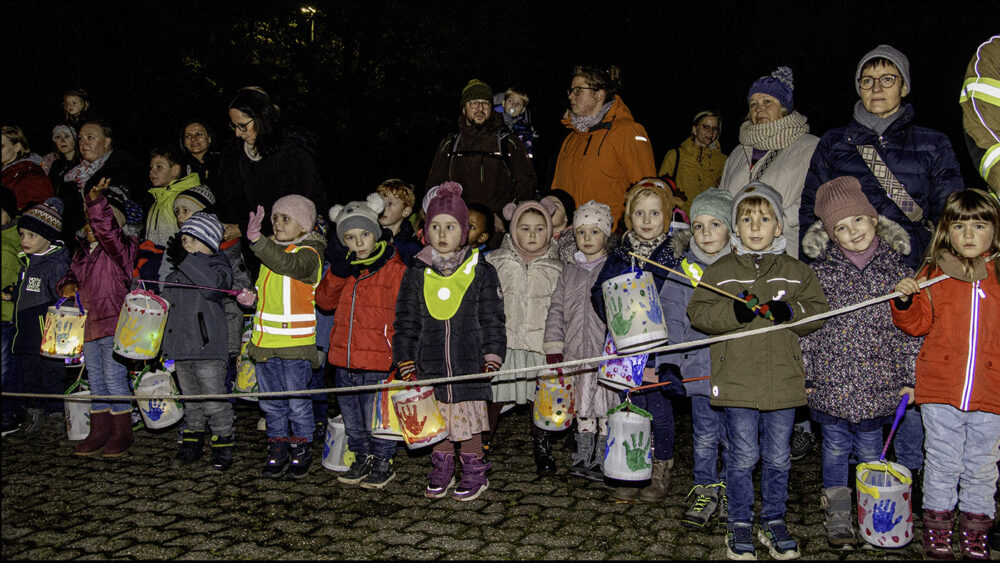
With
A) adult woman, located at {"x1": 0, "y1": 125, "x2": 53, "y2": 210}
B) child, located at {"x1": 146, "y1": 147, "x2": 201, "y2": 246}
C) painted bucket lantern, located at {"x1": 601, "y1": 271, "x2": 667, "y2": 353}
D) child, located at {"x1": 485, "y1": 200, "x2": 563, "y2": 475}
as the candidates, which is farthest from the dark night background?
painted bucket lantern, located at {"x1": 601, "y1": 271, "x2": 667, "y2": 353}

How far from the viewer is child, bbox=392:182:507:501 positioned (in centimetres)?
547

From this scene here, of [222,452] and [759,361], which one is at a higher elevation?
[759,361]

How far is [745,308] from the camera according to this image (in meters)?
4.43

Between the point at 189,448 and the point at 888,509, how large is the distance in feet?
15.8

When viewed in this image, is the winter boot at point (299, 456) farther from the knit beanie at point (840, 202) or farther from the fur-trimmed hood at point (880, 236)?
the knit beanie at point (840, 202)

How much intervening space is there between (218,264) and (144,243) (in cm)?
92

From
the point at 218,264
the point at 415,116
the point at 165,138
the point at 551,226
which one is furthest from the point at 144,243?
the point at 415,116

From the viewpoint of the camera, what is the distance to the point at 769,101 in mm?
5723

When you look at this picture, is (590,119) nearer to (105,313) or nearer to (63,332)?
(105,313)

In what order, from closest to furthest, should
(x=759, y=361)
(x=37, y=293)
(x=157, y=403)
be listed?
1. (x=759, y=361)
2. (x=157, y=403)
3. (x=37, y=293)

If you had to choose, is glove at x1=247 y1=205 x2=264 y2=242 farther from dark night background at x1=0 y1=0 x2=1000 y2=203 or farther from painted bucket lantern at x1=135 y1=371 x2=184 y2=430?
dark night background at x1=0 y1=0 x2=1000 y2=203

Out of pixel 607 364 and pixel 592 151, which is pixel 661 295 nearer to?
pixel 607 364

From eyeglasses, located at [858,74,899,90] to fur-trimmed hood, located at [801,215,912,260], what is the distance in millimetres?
886

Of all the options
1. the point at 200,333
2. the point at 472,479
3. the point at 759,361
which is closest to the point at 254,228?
the point at 200,333
